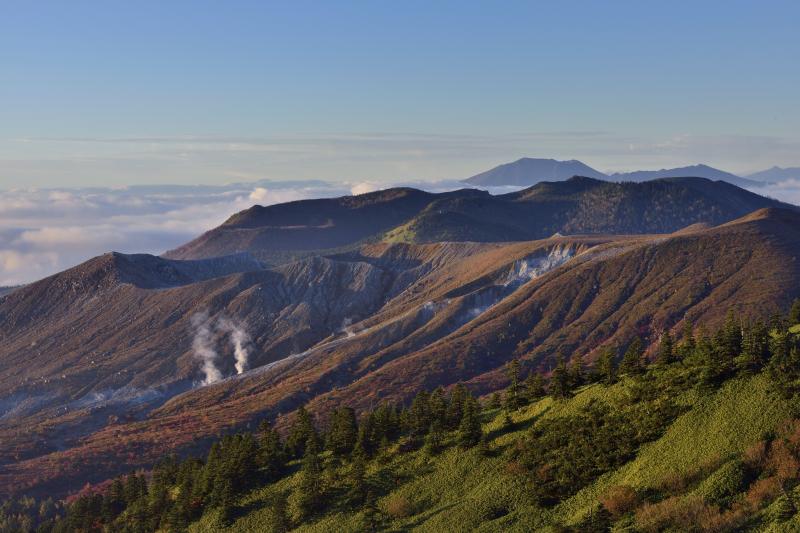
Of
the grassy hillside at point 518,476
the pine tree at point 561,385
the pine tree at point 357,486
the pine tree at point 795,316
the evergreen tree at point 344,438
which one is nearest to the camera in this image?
the grassy hillside at point 518,476

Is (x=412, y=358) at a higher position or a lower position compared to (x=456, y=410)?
lower

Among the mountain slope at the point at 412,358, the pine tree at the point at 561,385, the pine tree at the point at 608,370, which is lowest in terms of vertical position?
the mountain slope at the point at 412,358

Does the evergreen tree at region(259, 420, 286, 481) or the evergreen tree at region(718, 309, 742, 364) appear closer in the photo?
the evergreen tree at region(718, 309, 742, 364)

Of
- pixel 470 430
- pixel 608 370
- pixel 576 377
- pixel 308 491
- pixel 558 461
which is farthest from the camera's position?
pixel 576 377

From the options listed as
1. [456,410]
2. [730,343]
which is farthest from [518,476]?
[730,343]

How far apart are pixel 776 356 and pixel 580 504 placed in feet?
58.5

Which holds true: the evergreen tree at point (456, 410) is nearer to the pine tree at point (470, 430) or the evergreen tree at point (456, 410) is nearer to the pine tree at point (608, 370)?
the pine tree at point (470, 430)

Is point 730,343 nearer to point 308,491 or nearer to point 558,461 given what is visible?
point 558,461

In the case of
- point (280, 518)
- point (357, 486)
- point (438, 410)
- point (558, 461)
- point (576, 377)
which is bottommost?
point (280, 518)

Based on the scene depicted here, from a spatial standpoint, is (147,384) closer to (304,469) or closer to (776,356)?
(304,469)

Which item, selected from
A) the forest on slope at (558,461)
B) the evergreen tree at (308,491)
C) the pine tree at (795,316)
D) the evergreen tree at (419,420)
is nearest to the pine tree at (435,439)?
the forest on slope at (558,461)

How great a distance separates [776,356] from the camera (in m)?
53.7

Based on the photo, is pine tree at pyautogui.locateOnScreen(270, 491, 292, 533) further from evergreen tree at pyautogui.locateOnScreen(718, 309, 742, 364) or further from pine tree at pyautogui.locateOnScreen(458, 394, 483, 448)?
evergreen tree at pyautogui.locateOnScreen(718, 309, 742, 364)

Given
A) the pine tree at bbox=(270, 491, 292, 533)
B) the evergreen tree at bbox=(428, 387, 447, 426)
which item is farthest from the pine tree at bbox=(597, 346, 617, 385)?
the pine tree at bbox=(270, 491, 292, 533)
